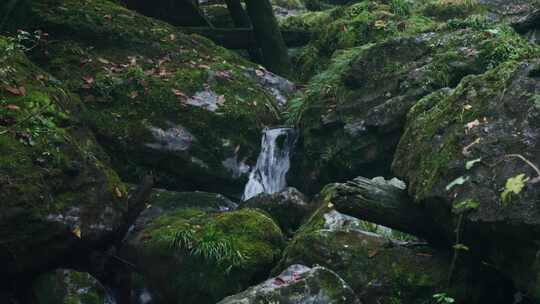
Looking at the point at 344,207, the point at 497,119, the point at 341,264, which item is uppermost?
the point at 497,119

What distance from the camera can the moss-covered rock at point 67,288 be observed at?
5.80 m

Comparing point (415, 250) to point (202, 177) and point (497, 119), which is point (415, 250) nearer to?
point (497, 119)

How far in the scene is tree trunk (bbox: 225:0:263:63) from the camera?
12.6 metres

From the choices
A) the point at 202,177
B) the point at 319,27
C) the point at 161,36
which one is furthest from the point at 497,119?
the point at 319,27

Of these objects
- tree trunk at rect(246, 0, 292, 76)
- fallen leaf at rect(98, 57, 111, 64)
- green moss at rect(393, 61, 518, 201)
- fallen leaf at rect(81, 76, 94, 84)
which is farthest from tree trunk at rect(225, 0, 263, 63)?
green moss at rect(393, 61, 518, 201)

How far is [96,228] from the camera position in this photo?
6371 millimetres

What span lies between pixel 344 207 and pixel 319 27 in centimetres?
827

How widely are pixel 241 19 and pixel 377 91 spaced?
5093 millimetres

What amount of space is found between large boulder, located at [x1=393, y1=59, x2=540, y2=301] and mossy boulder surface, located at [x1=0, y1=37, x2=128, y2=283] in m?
3.11

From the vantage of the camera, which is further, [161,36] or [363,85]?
[161,36]

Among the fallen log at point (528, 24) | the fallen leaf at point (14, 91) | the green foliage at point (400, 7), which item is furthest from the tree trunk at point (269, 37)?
the fallen leaf at point (14, 91)

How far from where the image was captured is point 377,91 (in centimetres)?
863

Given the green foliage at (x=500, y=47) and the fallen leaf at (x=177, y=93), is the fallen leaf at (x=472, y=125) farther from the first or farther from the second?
the fallen leaf at (x=177, y=93)

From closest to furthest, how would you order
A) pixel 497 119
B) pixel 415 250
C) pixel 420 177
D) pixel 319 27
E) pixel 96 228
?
1. pixel 497 119
2. pixel 420 177
3. pixel 415 250
4. pixel 96 228
5. pixel 319 27
